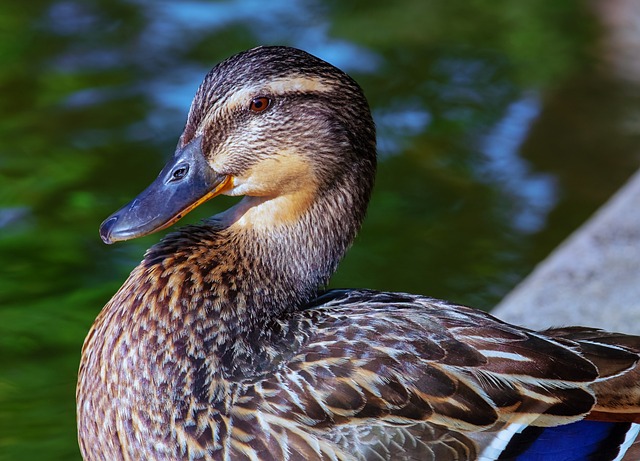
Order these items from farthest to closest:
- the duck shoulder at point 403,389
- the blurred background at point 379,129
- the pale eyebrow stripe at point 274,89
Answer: the blurred background at point 379,129 → the pale eyebrow stripe at point 274,89 → the duck shoulder at point 403,389

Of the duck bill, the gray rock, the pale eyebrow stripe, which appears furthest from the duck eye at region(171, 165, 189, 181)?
the gray rock

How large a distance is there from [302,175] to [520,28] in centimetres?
482

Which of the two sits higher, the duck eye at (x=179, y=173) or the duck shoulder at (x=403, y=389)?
the duck eye at (x=179, y=173)

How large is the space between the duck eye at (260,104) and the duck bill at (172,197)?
0.61 feet

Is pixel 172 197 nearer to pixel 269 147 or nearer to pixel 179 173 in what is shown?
pixel 179 173

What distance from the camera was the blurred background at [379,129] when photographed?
208 inches

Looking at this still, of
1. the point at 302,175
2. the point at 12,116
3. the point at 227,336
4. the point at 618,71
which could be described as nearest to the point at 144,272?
the point at 227,336

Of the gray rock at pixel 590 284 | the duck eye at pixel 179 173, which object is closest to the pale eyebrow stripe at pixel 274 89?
the duck eye at pixel 179 173

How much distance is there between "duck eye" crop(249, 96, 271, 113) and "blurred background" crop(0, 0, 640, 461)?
67.0 inches

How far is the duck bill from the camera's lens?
3422 mm

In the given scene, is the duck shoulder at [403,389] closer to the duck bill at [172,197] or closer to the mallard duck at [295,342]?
→ the mallard duck at [295,342]

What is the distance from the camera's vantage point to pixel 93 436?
342 centimetres

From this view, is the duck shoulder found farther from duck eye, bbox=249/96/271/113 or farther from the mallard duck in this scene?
duck eye, bbox=249/96/271/113

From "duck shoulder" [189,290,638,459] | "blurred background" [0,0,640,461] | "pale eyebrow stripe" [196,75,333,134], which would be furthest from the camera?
"blurred background" [0,0,640,461]
